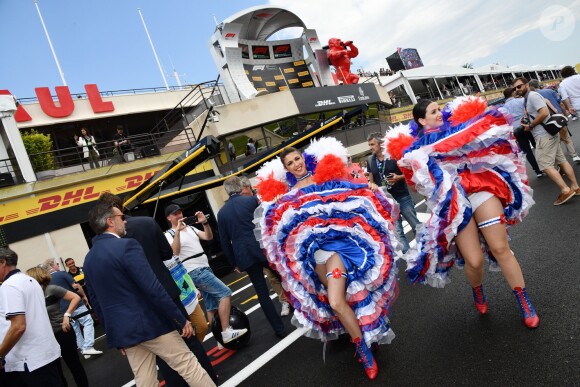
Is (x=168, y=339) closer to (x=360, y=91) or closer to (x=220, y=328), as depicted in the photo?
(x=220, y=328)

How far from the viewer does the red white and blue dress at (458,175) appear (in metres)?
2.69

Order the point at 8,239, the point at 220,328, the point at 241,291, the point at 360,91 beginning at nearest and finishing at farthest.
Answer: the point at 220,328 < the point at 241,291 < the point at 8,239 < the point at 360,91

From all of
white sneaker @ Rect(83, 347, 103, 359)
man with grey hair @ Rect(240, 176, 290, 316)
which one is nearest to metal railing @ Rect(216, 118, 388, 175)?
white sneaker @ Rect(83, 347, 103, 359)

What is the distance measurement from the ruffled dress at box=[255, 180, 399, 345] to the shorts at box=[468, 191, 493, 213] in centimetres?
63

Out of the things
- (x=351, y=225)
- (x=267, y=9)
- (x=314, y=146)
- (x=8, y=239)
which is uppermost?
(x=267, y=9)

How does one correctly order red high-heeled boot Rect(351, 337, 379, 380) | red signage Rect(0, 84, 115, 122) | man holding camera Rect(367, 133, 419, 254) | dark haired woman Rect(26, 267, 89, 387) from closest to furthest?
red high-heeled boot Rect(351, 337, 379, 380) < dark haired woman Rect(26, 267, 89, 387) < man holding camera Rect(367, 133, 419, 254) < red signage Rect(0, 84, 115, 122)

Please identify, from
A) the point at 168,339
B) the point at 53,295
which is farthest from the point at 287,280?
the point at 53,295

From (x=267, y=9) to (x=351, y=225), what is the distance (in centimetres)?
1945

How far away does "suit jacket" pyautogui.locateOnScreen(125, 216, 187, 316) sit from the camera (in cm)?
304

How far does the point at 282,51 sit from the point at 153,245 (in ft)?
66.9

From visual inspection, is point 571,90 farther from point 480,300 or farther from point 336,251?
point 336,251

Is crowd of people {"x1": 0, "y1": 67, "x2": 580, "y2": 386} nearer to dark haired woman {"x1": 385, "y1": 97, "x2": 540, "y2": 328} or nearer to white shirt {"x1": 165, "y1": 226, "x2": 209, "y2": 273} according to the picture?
dark haired woman {"x1": 385, "y1": 97, "x2": 540, "y2": 328}

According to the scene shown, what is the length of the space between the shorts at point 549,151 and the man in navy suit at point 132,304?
18.6 feet

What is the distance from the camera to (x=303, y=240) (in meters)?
2.88
